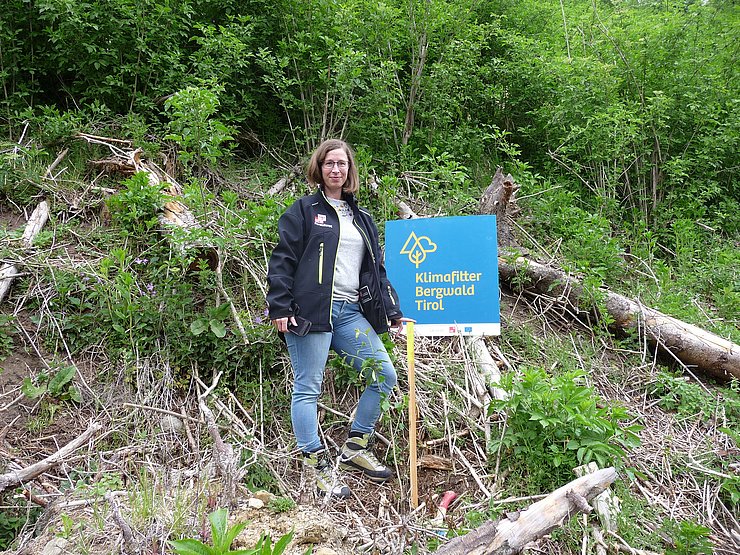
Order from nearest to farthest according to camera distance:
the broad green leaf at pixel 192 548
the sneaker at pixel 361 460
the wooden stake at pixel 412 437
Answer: the broad green leaf at pixel 192 548 < the wooden stake at pixel 412 437 < the sneaker at pixel 361 460

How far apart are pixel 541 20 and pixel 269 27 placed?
183 inches

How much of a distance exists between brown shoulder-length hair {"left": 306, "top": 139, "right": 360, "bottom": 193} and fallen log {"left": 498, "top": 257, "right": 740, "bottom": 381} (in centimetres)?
236

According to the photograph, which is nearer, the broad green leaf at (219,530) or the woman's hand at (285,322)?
the broad green leaf at (219,530)

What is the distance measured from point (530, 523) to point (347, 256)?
1703mm

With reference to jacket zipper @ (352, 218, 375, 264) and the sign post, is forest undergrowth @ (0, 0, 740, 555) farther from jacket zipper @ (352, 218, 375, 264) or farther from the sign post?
jacket zipper @ (352, 218, 375, 264)

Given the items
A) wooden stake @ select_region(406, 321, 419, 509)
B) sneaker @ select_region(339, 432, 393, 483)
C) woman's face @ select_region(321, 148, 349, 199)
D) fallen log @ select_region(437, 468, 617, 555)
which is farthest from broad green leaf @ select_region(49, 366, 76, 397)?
fallen log @ select_region(437, 468, 617, 555)

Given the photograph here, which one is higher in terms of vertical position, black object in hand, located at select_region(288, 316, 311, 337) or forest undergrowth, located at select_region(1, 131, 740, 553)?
black object in hand, located at select_region(288, 316, 311, 337)

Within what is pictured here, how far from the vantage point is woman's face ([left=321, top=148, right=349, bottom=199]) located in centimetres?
318

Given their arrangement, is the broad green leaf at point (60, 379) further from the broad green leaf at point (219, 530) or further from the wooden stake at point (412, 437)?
the wooden stake at point (412, 437)

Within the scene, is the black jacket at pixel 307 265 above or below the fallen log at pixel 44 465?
above

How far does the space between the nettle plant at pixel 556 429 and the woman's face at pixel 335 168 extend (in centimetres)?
164

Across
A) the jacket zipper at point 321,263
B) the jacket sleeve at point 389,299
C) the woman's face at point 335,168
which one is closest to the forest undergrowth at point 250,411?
the jacket sleeve at point 389,299

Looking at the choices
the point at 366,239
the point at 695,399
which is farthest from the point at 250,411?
the point at 695,399

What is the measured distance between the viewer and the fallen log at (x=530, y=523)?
7.51ft
